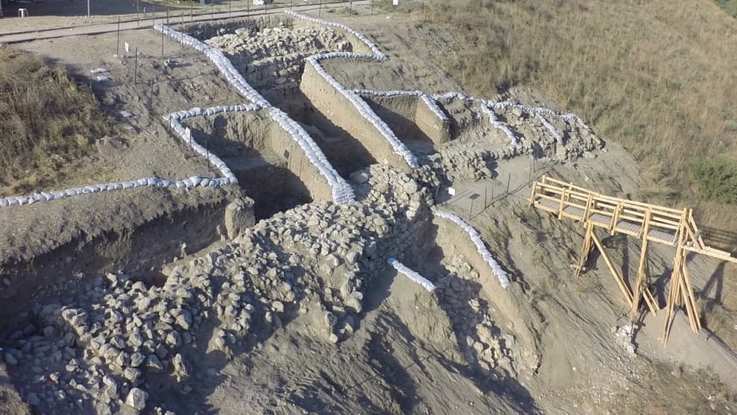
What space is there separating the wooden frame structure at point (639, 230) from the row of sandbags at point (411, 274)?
4058mm

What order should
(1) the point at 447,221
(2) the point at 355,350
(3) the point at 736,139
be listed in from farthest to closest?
1. (3) the point at 736,139
2. (1) the point at 447,221
3. (2) the point at 355,350

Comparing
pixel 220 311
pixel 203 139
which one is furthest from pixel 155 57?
pixel 220 311

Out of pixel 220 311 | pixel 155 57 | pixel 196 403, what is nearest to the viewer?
pixel 196 403

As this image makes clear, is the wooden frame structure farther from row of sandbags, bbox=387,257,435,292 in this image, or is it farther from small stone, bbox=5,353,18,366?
small stone, bbox=5,353,18,366

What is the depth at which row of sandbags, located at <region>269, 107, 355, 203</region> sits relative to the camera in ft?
46.3

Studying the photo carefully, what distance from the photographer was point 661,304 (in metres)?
15.0

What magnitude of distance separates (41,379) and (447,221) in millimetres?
8961

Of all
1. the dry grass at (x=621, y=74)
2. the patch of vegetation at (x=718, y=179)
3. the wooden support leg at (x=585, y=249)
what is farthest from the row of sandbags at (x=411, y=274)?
the patch of vegetation at (x=718, y=179)

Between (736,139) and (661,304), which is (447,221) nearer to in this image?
(661,304)

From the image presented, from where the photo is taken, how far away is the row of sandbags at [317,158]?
14.1 meters

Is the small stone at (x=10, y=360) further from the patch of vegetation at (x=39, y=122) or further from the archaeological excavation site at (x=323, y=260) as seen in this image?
the patch of vegetation at (x=39, y=122)

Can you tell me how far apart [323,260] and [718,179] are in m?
13.0

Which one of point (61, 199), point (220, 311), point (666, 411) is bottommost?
point (666, 411)

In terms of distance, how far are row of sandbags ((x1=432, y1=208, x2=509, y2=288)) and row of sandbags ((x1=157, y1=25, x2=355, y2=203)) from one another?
2315 millimetres
